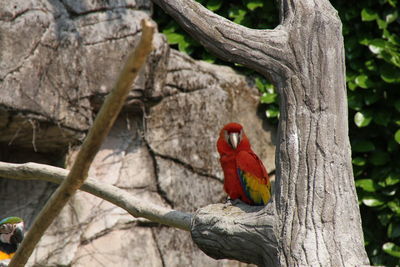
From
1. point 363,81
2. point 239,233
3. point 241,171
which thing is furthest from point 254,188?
point 363,81

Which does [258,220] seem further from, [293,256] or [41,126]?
[41,126]

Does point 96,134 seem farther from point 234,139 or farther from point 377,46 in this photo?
point 377,46

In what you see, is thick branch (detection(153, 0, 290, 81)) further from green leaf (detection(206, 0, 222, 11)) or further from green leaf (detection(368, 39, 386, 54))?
green leaf (detection(206, 0, 222, 11))

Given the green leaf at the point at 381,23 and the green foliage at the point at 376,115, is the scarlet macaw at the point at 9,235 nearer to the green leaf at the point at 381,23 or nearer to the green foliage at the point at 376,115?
the green foliage at the point at 376,115

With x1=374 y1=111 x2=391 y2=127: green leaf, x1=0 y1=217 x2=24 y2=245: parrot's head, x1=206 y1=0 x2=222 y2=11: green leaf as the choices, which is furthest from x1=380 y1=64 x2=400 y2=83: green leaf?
x1=0 y1=217 x2=24 y2=245: parrot's head

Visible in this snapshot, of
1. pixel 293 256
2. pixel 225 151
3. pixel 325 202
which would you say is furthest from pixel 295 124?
pixel 225 151

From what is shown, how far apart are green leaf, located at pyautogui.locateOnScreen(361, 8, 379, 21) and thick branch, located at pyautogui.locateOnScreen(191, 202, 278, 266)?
2329mm

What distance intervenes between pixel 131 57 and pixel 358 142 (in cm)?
341

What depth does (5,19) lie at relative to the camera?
4.07 metres

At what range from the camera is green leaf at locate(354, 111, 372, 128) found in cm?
454

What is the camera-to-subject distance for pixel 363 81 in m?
4.58

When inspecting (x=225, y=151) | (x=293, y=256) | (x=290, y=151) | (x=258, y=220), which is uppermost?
(x=225, y=151)

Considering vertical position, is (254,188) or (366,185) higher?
(366,185)

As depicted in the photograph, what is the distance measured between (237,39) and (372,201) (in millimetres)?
2235
